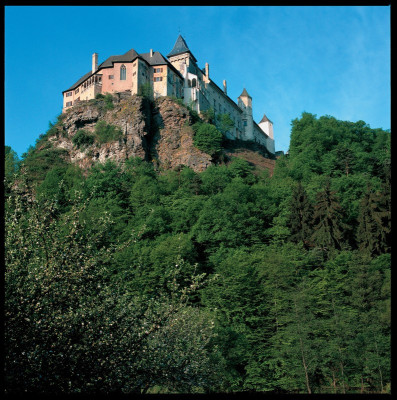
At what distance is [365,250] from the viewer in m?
42.8

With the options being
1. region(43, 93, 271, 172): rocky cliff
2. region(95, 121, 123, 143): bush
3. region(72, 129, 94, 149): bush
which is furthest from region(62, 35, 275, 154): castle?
region(72, 129, 94, 149): bush

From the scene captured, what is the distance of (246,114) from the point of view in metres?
112

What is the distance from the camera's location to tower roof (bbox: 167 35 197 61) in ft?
319

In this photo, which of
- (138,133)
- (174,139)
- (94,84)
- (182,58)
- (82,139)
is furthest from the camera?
(182,58)

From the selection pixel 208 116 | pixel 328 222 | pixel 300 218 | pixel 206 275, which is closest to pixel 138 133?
pixel 208 116

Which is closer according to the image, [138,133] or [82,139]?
[138,133]

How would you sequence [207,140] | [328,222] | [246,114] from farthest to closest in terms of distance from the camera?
[246,114]
[207,140]
[328,222]

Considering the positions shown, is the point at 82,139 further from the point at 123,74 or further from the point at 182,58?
the point at 182,58

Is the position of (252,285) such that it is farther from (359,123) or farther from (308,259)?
(359,123)

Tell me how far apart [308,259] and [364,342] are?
12.9 metres

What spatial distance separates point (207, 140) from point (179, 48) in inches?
1299

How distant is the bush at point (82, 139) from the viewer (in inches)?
3012
